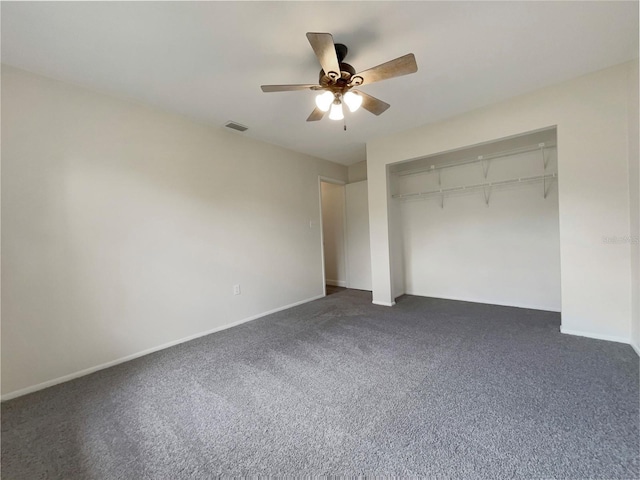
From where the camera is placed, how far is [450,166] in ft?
12.9

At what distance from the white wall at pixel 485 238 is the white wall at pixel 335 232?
1.19 meters

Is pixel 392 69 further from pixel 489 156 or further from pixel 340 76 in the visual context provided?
pixel 489 156

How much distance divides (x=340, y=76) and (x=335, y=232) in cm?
362

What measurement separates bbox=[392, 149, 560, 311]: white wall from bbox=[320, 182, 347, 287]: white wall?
46.7 inches

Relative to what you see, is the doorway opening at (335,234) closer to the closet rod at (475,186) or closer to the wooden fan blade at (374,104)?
A: the closet rod at (475,186)

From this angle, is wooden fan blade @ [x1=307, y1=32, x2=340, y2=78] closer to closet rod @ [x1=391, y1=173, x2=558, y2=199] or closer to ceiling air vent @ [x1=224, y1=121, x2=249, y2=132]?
ceiling air vent @ [x1=224, y1=121, x2=249, y2=132]

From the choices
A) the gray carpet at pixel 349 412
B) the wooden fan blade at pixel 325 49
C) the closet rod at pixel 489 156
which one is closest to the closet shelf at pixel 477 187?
the closet rod at pixel 489 156

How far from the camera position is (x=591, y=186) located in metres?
2.35

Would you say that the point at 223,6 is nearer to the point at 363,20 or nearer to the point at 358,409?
the point at 363,20

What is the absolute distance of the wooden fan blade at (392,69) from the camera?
5.25 feet

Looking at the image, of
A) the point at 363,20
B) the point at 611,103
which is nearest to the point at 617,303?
the point at 611,103

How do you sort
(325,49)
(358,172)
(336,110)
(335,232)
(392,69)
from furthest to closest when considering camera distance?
(335,232) → (358,172) → (336,110) → (392,69) → (325,49)

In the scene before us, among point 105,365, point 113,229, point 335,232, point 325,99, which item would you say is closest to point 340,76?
point 325,99

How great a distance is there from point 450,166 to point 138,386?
4.60 m
